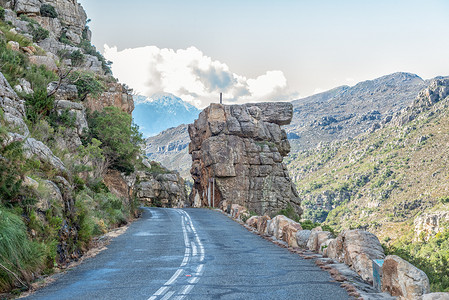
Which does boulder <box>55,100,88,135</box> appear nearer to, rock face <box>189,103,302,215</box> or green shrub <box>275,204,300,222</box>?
rock face <box>189,103,302,215</box>

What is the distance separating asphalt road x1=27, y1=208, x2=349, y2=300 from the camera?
7.20 m

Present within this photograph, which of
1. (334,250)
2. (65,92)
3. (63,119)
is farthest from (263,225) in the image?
(65,92)

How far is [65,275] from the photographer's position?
923 centimetres

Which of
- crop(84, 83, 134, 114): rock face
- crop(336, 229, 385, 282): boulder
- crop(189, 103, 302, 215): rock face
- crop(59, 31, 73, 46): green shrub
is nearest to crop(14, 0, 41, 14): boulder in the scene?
crop(59, 31, 73, 46): green shrub

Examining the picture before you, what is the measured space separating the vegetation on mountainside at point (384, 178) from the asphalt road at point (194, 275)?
39821 millimetres

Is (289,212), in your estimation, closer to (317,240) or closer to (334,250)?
(317,240)

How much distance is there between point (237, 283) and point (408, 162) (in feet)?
349

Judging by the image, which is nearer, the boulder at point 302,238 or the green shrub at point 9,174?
the green shrub at point 9,174

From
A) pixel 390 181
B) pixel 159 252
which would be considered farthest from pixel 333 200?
pixel 159 252

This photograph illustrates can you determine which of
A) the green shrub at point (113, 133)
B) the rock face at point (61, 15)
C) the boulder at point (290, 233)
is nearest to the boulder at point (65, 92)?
the green shrub at point (113, 133)

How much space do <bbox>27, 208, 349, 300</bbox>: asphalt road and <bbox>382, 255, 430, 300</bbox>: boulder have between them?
0.89 meters

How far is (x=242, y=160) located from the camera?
5181 centimetres

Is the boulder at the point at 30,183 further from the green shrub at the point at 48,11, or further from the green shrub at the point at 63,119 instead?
the green shrub at the point at 48,11

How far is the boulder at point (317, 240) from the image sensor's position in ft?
41.9
